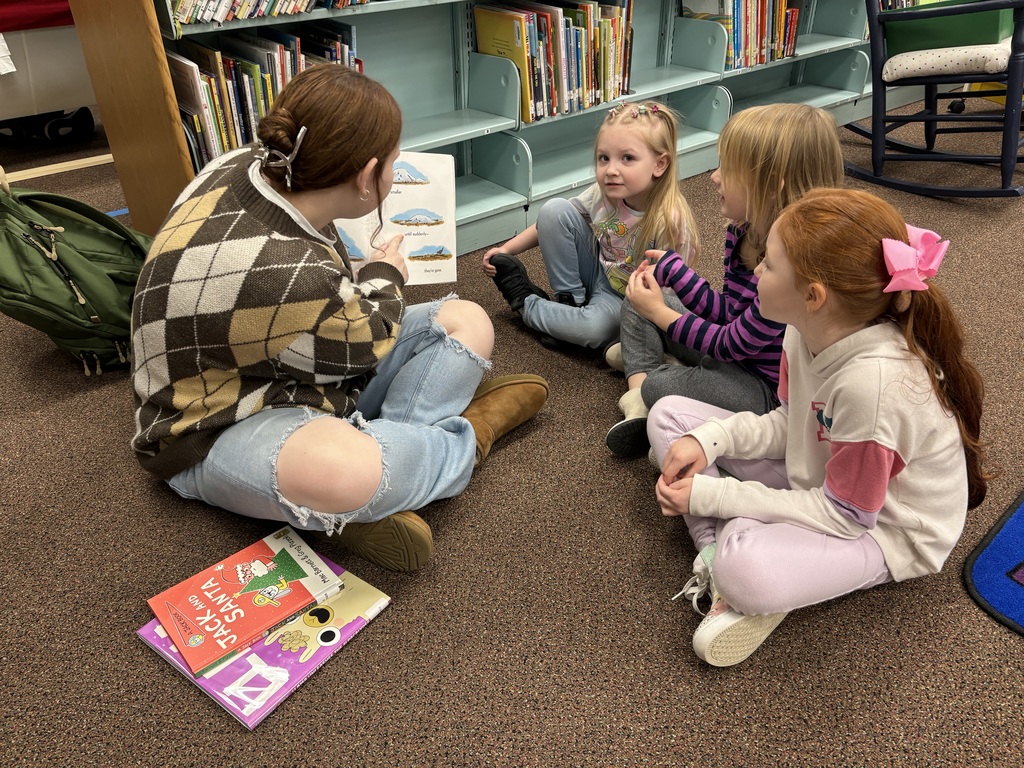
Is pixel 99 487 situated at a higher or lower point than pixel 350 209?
lower

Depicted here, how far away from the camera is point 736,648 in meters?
1.03

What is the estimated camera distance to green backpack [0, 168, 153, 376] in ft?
4.93

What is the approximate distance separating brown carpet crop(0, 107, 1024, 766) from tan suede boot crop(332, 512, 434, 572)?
0.04 m

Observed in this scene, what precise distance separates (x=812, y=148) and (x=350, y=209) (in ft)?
2.54

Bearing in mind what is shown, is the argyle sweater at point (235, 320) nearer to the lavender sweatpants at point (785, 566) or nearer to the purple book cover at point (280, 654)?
the purple book cover at point (280, 654)

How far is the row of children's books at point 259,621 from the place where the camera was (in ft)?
3.33

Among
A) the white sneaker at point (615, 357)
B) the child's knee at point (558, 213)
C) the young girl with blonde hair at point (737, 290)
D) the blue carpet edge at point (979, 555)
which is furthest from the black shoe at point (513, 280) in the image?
the blue carpet edge at point (979, 555)

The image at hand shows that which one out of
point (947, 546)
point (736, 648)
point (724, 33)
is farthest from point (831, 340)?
point (724, 33)

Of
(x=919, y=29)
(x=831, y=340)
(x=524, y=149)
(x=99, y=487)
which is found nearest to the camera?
(x=831, y=340)

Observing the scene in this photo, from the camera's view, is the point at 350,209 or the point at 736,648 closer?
the point at 736,648

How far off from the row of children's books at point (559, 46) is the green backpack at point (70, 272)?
3.88 ft

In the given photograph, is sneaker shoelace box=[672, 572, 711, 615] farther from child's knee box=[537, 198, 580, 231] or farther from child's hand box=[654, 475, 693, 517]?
child's knee box=[537, 198, 580, 231]

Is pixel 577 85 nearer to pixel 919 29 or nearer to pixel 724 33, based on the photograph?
pixel 724 33

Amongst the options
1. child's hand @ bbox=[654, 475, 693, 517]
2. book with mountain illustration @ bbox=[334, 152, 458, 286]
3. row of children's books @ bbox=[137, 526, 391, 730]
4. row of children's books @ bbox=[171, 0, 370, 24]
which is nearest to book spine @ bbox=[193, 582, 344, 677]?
row of children's books @ bbox=[137, 526, 391, 730]
